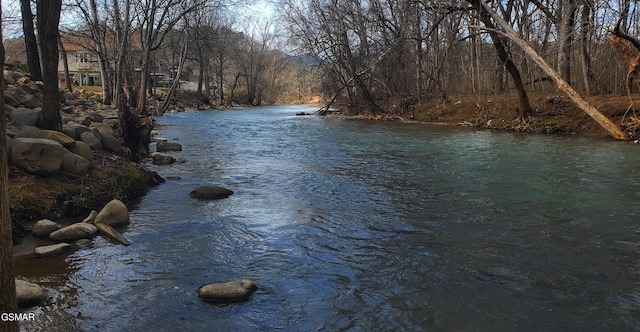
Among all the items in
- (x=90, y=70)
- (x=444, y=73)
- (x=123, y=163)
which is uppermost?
(x=90, y=70)

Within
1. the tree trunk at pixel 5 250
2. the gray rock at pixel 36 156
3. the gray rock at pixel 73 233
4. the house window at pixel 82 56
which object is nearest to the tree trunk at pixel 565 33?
the gray rock at pixel 36 156

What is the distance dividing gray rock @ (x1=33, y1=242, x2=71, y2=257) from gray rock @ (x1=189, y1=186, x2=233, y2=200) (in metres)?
3.26

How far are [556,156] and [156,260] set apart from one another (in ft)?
38.0

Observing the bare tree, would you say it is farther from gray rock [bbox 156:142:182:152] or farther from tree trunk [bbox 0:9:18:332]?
tree trunk [bbox 0:9:18:332]

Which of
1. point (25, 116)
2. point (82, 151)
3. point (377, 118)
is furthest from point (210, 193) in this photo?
point (377, 118)

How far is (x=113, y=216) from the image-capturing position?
7.12 m

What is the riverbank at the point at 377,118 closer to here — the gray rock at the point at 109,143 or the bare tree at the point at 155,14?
the gray rock at the point at 109,143

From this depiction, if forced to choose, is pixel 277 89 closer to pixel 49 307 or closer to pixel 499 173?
pixel 499 173

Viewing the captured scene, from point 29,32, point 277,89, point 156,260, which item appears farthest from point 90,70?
point 156,260

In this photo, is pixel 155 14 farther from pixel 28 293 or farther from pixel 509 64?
pixel 28 293

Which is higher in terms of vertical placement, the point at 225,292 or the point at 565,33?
the point at 565,33

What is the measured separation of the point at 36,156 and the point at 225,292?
5.07 meters

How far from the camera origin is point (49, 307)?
4414mm

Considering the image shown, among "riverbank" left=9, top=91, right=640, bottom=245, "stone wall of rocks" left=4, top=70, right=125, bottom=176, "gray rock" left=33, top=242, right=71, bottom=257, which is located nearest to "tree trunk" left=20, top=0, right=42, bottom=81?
"riverbank" left=9, top=91, right=640, bottom=245
